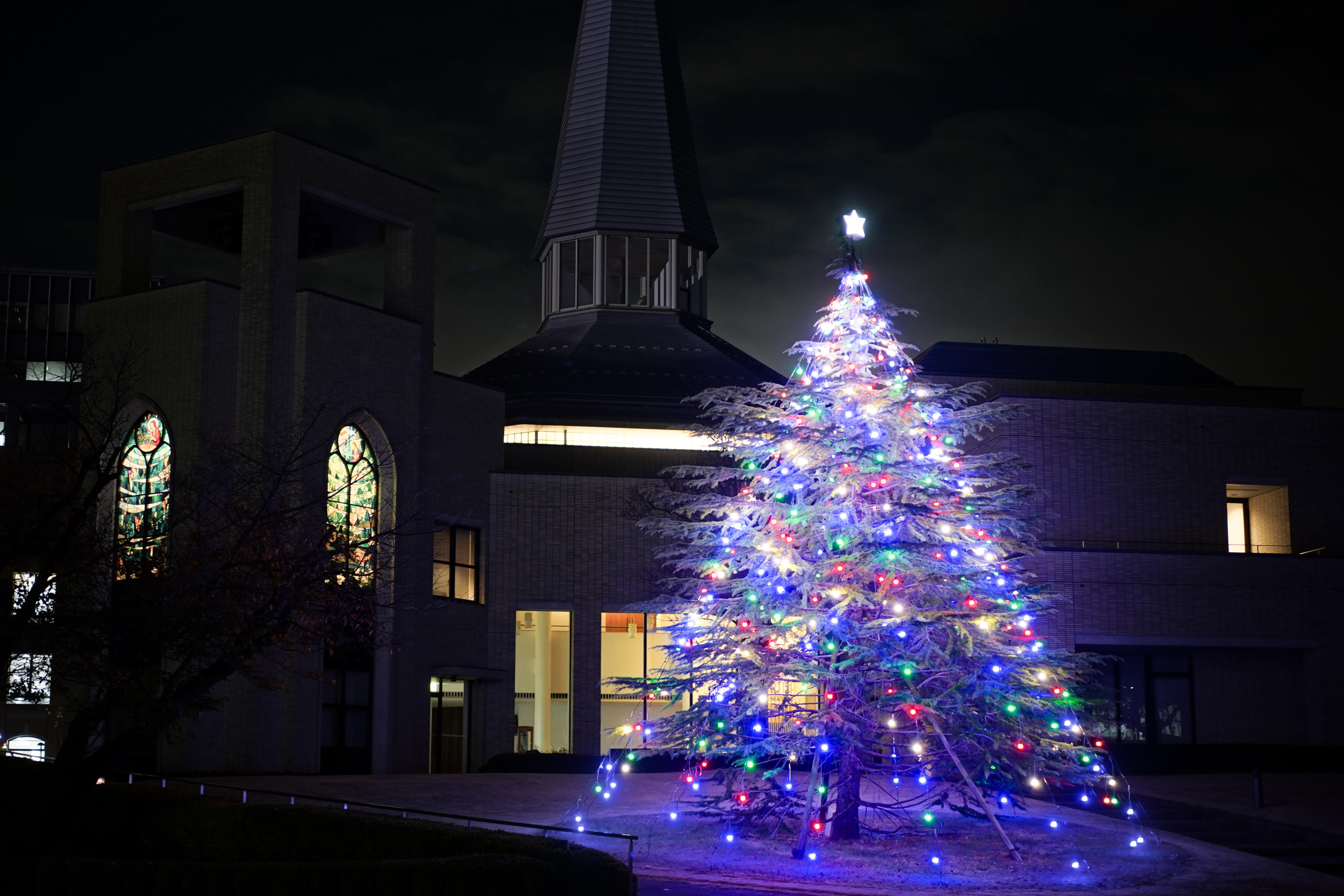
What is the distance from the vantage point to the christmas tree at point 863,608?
17.1m

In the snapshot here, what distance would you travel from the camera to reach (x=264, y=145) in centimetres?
3050

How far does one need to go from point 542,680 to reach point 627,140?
916 inches

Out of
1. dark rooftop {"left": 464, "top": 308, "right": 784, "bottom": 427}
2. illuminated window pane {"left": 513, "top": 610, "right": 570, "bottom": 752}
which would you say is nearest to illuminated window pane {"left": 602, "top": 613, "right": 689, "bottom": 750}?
illuminated window pane {"left": 513, "top": 610, "right": 570, "bottom": 752}

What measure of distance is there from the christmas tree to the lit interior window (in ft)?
77.4

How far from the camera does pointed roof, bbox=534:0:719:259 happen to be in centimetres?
5206

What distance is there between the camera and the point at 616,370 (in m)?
46.2

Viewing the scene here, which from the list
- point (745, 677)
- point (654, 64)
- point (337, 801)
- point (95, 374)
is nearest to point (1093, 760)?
point (745, 677)

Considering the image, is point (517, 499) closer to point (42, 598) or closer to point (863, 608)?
point (42, 598)

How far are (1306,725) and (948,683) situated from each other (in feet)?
66.7

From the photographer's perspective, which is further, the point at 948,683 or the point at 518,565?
the point at 518,565

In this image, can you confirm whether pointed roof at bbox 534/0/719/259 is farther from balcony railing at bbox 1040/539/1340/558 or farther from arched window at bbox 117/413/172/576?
arched window at bbox 117/413/172/576

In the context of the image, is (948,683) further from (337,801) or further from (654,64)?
(654,64)

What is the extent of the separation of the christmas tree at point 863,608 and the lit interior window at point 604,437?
23.6m

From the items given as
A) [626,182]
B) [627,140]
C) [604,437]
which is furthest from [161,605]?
[627,140]
